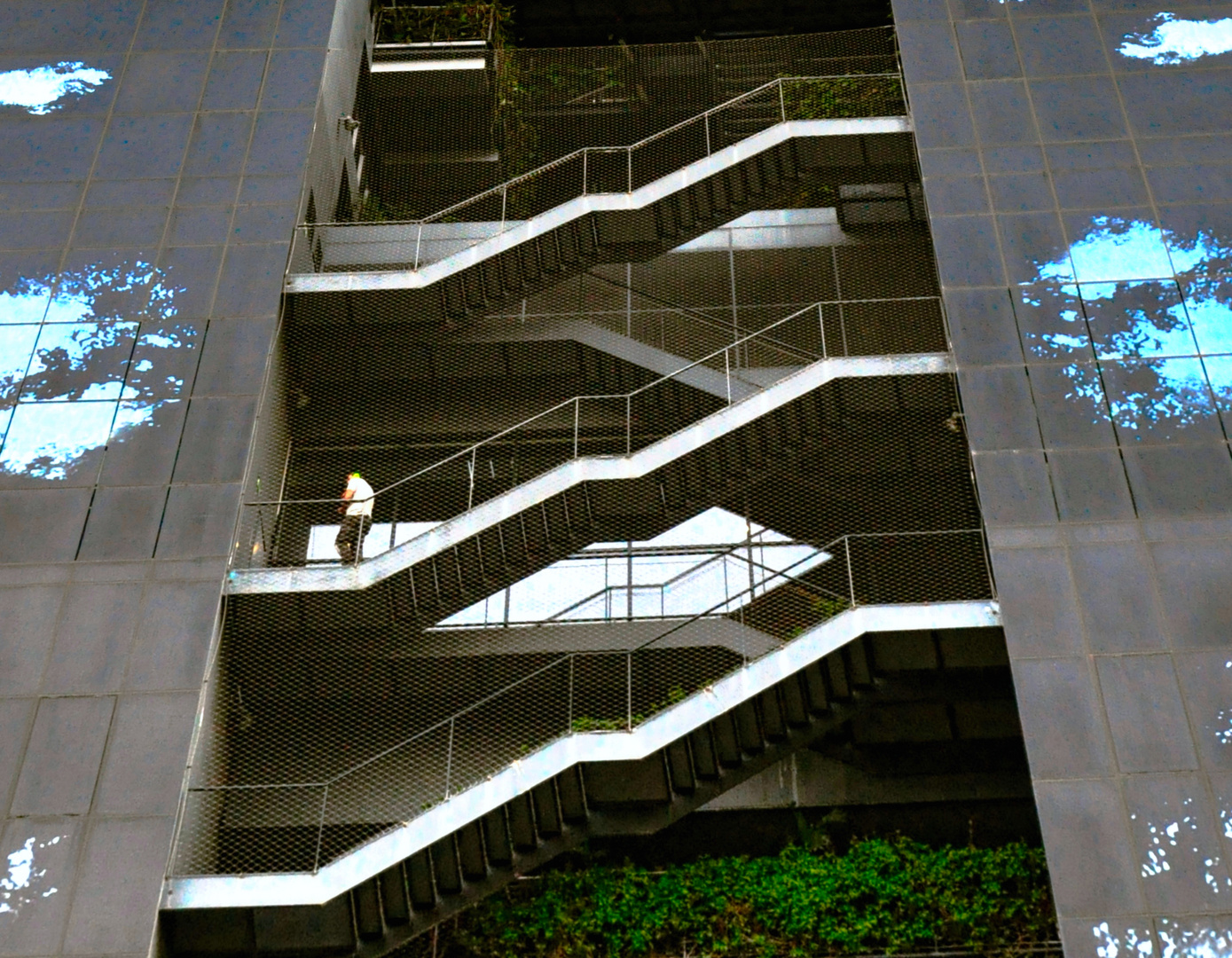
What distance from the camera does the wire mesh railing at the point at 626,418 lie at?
16.7 m

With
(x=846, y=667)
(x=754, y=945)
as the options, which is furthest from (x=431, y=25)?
(x=754, y=945)

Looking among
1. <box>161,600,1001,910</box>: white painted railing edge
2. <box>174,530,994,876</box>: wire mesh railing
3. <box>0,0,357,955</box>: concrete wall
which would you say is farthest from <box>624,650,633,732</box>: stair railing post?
<box>0,0,357,955</box>: concrete wall

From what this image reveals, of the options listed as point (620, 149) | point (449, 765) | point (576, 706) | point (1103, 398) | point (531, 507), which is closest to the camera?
point (449, 765)

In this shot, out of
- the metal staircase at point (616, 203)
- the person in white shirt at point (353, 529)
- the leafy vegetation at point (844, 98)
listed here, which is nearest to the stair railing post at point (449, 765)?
the person in white shirt at point (353, 529)

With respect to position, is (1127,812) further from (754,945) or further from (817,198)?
(817,198)

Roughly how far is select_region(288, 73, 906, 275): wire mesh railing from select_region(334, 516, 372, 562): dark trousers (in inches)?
172

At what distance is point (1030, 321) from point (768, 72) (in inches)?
247

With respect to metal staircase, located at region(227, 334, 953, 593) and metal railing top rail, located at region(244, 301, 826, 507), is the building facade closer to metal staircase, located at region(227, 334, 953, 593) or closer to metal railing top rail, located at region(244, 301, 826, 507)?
metal staircase, located at region(227, 334, 953, 593)

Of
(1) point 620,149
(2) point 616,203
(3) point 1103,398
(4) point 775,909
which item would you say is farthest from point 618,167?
(4) point 775,909

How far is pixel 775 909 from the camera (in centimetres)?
1512

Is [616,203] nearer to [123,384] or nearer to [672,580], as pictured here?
[672,580]

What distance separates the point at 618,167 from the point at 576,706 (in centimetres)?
750

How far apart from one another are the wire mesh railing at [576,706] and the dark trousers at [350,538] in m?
1.99

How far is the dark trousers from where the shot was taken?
49.7ft
